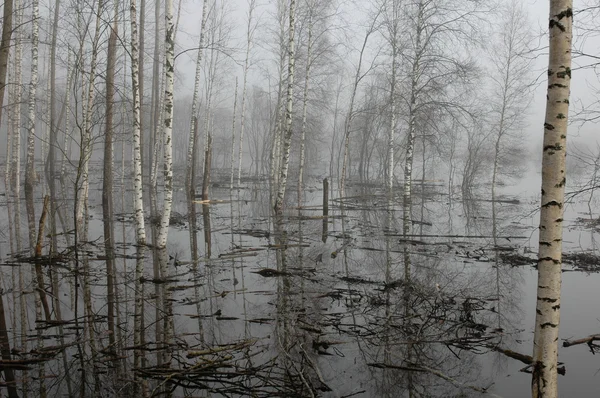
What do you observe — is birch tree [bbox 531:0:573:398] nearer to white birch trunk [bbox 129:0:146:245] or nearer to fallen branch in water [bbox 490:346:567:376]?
fallen branch in water [bbox 490:346:567:376]

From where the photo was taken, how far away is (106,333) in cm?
512

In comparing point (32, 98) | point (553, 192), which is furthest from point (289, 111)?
point (553, 192)

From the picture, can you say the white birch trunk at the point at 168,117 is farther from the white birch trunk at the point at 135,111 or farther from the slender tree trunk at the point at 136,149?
the white birch trunk at the point at 135,111

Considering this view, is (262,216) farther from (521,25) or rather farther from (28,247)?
(521,25)

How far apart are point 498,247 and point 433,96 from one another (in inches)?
381

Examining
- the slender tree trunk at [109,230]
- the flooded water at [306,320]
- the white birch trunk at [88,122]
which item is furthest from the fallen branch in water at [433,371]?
the white birch trunk at [88,122]

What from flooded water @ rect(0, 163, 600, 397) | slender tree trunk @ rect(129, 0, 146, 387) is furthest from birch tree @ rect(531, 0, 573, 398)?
slender tree trunk @ rect(129, 0, 146, 387)

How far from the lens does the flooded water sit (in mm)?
4191

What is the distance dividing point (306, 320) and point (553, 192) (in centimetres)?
355

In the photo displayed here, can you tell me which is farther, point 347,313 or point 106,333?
point 347,313

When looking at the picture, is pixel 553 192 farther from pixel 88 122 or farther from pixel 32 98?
pixel 32 98

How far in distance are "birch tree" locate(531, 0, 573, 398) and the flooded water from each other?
94 centimetres

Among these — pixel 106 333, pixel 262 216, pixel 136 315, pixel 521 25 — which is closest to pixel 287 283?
pixel 136 315

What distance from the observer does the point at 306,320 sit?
5812 mm
